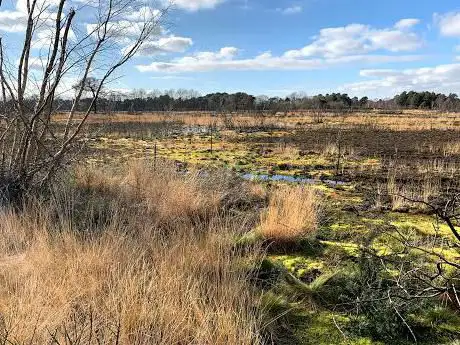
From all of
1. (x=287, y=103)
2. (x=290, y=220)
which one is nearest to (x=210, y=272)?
(x=290, y=220)

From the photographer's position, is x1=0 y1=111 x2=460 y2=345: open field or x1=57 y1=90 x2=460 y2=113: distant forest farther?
x1=57 y1=90 x2=460 y2=113: distant forest

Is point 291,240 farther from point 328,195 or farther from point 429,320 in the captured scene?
point 328,195

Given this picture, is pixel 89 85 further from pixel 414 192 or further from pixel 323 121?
pixel 323 121

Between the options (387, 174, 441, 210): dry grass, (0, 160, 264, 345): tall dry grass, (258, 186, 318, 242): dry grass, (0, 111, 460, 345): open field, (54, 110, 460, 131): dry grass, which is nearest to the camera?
(0, 160, 264, 345): tall dry grass

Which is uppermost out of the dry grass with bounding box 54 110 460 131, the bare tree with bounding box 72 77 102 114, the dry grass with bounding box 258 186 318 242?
the bare tree with bounding box 72 77 102 114

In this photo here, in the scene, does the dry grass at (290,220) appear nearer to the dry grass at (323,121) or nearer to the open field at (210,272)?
the open field at (210,272)

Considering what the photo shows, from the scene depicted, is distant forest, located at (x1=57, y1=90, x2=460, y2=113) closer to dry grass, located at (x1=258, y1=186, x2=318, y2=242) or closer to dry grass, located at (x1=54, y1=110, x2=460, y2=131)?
dry grass, located at (x1=54, y1=110, x2=460, y2=131)

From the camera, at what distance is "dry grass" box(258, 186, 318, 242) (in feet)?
18.2

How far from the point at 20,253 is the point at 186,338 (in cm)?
218

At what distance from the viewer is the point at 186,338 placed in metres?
2.82

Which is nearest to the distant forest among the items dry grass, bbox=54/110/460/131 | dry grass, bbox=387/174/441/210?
dry grass, bbox=54/110/460/131

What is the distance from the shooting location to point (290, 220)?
223 inches

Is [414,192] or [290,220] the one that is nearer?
[290,220]

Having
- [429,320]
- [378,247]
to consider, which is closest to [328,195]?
[378,247]
